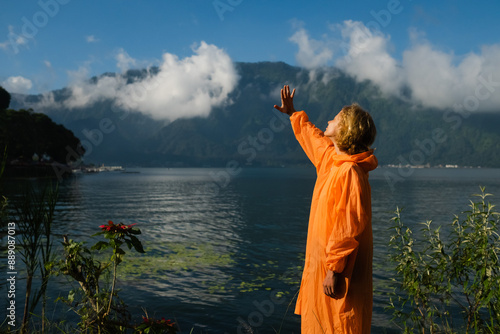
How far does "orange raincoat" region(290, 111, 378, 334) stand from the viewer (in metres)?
3.29

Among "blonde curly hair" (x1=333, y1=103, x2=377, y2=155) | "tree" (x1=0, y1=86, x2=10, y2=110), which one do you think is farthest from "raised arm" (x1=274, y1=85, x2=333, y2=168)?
"tree" (x1=0, y1=86, x2=10, y2=110)

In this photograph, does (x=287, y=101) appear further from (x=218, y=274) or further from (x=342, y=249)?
(x=218, y=274)

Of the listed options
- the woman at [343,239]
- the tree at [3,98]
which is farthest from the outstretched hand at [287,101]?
the tree at [3,98]

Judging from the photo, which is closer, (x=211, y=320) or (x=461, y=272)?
(x=461, y=272)

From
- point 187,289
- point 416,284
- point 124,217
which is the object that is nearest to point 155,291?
point 187,289

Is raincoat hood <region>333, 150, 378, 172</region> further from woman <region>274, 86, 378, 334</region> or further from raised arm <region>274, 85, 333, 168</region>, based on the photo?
raised arm <region>274, 85, 333, 168</region>

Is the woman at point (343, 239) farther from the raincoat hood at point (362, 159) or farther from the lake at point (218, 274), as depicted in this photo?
the lake at point (218, 274)

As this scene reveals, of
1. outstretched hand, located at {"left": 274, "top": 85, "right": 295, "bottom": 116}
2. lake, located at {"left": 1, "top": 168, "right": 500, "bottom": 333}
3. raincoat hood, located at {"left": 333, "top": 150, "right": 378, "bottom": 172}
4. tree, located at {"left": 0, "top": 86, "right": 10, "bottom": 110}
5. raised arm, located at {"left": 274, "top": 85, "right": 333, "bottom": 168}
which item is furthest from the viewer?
tree, located at {"left": 0, "top": 86, "right": 10, "bottom": 110}

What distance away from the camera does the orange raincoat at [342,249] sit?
3.29 meters

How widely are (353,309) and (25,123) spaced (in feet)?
315

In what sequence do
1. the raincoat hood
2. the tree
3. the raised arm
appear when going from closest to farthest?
the raincoat hood, the raised arm, the tree

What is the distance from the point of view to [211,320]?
11.8 metres

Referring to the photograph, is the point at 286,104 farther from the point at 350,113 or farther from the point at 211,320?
the point at 211,320

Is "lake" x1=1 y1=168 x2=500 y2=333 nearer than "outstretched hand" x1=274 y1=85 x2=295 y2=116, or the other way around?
"outstretched hand" x1=274 y1=85 x2=295 y2=116
